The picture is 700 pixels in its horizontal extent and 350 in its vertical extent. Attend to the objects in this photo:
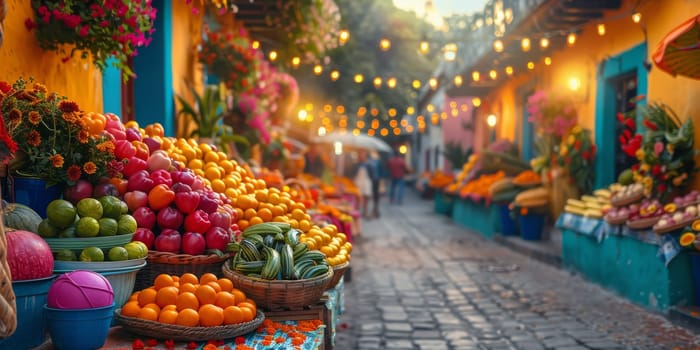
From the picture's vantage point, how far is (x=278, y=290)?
12.5 ft

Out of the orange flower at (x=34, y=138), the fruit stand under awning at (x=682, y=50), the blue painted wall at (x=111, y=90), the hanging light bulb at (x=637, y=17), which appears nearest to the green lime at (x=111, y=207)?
the orange flower at (x=34, y=138)

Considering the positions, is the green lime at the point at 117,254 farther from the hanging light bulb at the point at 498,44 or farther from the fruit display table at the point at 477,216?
the fruit display table at the point at 477,216

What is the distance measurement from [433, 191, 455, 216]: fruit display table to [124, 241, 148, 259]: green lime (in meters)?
17.7

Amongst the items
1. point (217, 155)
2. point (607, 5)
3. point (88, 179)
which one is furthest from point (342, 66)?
point (88, 179)

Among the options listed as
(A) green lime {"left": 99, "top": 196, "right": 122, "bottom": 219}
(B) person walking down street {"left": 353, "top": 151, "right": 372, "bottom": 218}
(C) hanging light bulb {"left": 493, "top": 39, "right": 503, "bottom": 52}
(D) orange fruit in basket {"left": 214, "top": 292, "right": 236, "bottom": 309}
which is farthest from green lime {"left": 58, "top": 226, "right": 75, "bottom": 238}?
(B) person walking down street {"left": 353, "top": 151, "right": 372, "bottom": 218}

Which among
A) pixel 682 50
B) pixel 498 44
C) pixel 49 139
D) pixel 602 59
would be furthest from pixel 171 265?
pixel 498 44

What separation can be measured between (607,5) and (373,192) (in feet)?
38.3

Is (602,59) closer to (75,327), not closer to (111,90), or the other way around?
(111,90)

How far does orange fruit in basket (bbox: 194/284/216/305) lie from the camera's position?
3.52 metres

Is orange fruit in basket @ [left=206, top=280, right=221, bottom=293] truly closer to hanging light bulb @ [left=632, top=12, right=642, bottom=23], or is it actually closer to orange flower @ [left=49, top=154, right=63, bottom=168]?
orange flower @ [left=49, top=154, right=63, bottom=168]

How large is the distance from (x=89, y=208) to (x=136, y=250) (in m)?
0.34

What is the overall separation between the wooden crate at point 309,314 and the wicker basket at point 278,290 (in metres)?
0.03

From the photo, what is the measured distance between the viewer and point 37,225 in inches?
135

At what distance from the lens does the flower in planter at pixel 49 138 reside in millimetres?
3451
